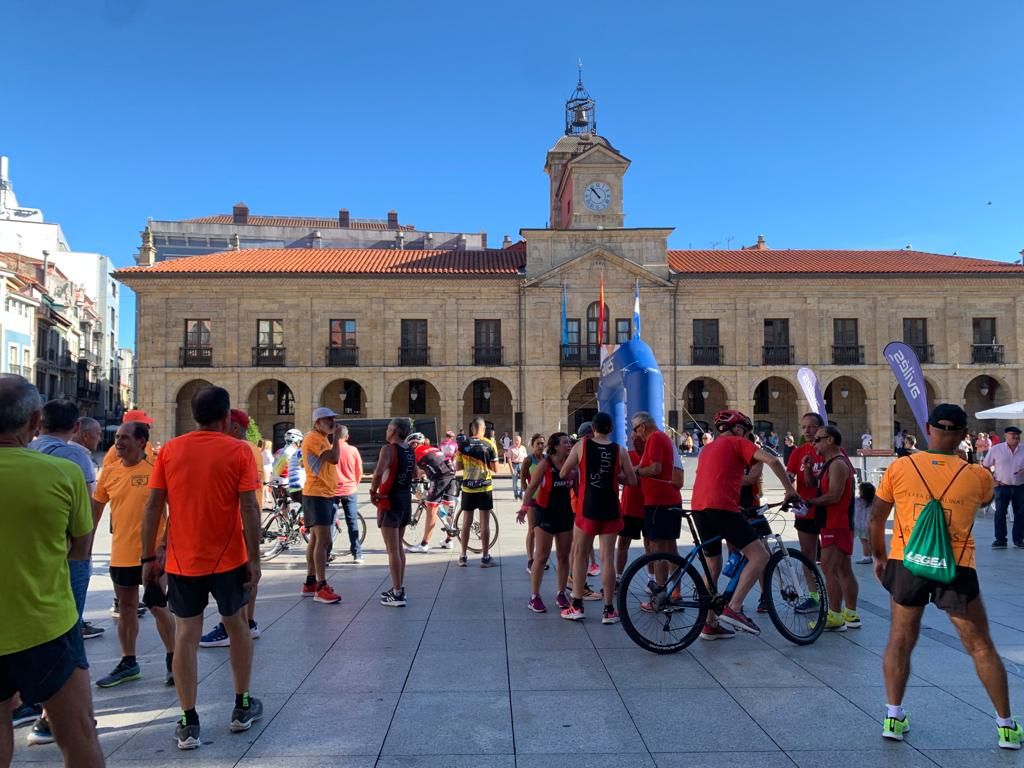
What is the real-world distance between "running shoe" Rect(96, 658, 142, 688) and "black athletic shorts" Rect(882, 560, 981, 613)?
4.54 meters

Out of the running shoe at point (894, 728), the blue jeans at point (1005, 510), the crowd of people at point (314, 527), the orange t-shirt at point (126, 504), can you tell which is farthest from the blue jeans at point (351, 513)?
the blue jeans at point (1005, 510)

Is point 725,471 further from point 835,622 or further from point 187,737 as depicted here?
point 187,737

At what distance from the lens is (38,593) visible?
8.41 ft

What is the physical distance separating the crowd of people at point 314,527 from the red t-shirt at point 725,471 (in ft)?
0.03

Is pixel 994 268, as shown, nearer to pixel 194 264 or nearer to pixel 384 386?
pixel 384 386

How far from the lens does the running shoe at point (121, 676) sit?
15.2 ft

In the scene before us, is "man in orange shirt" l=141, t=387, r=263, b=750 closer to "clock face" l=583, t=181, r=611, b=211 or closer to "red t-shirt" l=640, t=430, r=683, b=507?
"red t-shirt" l=640, t=430, r=683, b=507

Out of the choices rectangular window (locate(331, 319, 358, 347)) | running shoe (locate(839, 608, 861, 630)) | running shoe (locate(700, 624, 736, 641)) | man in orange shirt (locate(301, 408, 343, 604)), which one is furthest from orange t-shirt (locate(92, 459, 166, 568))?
rectangular window (locate(331, 319, 358, 347))

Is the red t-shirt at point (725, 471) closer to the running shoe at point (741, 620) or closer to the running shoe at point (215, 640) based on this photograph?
the running shoe at point (741, 620)

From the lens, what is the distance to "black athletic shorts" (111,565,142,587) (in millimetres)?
4734

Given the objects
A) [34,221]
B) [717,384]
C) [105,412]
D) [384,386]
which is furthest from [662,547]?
[105,412]

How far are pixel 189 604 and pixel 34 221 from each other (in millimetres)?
57654

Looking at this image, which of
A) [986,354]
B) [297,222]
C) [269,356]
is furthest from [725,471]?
[297,222]

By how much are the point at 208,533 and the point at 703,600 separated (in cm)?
342
